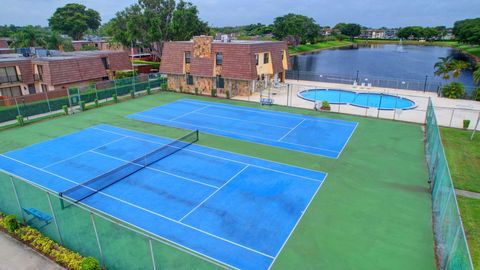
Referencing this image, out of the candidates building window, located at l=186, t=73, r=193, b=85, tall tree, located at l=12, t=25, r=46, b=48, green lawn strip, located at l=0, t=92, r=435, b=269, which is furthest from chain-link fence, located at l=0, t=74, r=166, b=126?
tall tree, located at l=12, t=25, r=46, b=48

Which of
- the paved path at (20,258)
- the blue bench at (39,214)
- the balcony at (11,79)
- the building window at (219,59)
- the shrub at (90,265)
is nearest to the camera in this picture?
the shrub at (90,265)

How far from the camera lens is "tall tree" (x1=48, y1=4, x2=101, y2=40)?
320 feet

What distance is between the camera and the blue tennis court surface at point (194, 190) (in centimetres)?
1279

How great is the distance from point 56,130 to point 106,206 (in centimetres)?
1475

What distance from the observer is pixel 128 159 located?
20.2 meters

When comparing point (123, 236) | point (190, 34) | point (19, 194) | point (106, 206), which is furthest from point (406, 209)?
point (190, 34)

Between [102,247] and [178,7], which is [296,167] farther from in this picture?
[178,7]

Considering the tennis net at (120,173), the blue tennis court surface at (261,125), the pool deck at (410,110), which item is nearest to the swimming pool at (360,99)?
the pool deck at (410,110)

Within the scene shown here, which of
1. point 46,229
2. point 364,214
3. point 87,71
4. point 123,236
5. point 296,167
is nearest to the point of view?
point 123,236

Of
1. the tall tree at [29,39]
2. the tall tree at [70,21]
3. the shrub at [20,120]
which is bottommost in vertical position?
the shrub at [20,120]

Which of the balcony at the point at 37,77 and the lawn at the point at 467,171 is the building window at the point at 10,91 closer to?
the balcony at the point at 37,77

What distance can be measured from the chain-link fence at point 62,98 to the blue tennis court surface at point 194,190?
892 centimetres

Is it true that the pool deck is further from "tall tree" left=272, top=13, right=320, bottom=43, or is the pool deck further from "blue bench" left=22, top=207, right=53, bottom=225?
"tall tree" left=272, top=13, right=320, bottom=43

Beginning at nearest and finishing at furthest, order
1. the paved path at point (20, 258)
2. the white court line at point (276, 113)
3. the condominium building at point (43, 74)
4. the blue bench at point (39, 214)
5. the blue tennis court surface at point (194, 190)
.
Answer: the paved path at point (20, 258) < the blue bench at point (39, 214) < the blue tennis court surface at point (194, 190) < the white court line at point (276, 113) < the condominium building at point (43, 74)
